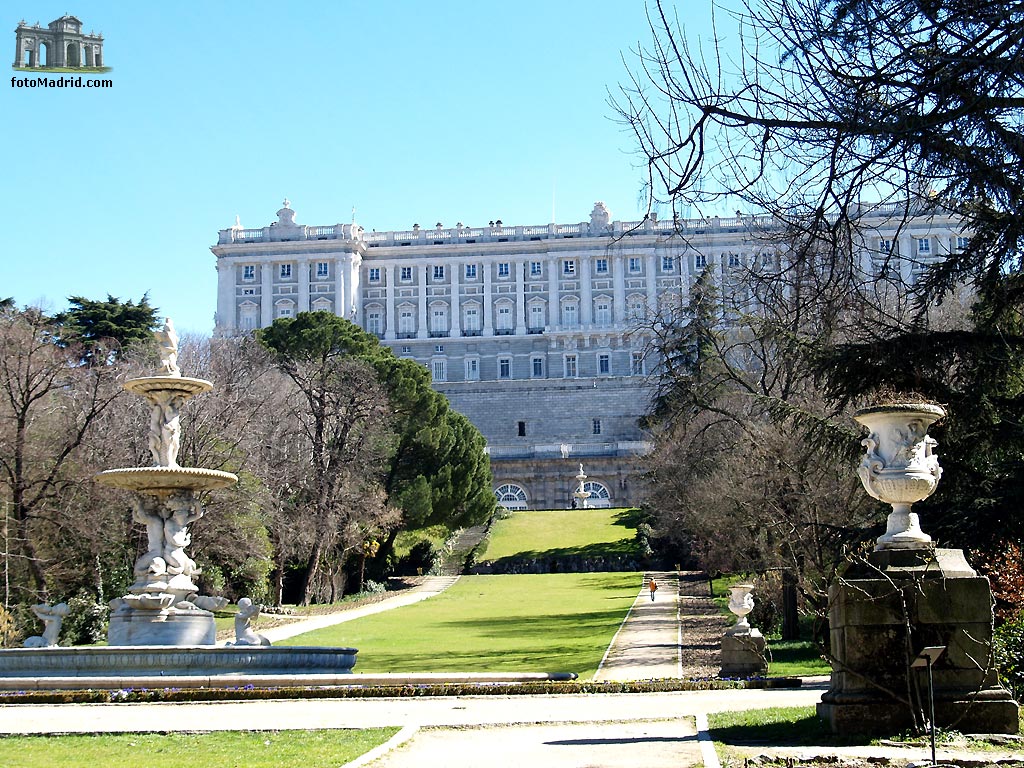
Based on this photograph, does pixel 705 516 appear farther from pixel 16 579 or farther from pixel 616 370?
pixel 616 370

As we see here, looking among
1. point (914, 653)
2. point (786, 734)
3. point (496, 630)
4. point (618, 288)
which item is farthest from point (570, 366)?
point (914, 653)

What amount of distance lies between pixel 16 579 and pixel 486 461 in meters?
27.8

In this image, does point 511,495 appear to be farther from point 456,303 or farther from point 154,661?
point 154,661

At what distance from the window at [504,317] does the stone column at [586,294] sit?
6.04 meters

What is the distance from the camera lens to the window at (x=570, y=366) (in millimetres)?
96438

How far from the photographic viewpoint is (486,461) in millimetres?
51250

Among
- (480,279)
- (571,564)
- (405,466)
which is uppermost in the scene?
(480,279)

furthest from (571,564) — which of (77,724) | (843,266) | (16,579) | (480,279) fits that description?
(480,279)

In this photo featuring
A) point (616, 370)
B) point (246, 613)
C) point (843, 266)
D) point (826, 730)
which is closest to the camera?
point (843, 266)

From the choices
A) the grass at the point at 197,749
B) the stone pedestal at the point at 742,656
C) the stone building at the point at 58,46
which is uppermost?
the stone building at the point at 58,46

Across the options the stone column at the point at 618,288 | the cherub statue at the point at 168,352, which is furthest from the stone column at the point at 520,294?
the cherub statue at the point at 168,352

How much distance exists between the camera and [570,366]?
96812 mm

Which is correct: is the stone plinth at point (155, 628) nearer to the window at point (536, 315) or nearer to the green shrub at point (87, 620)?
the green shrub at point (87, 620)

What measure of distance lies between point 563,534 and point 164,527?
133ft
